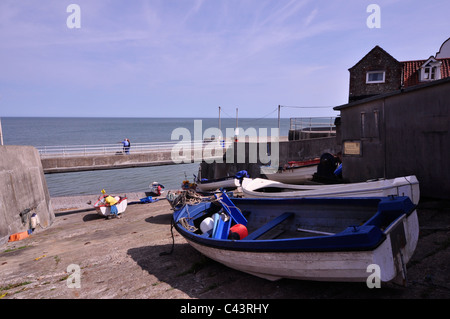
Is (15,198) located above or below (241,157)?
below

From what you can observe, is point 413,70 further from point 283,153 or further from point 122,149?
point 122,149

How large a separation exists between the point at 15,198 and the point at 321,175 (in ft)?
46.1

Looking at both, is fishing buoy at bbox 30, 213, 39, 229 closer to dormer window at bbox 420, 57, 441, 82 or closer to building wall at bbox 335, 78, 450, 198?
building wall at bbox 335, 78, 450, 198

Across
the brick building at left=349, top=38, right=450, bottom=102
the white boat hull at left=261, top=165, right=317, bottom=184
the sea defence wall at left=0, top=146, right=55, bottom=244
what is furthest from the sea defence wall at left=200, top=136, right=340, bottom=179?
the sea defence wall at left=0, top=146, right=55, bottom=244

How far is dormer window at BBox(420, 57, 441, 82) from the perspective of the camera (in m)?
24.8

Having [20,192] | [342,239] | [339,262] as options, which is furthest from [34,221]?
[342,239]

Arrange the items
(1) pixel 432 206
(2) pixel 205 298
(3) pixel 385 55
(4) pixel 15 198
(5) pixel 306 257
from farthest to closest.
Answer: (3) pixel 385 55 → (4) pixel 15 198 → (1) pixel 432 206 → (2) pixel 205 298 → (5) pixel 306 257

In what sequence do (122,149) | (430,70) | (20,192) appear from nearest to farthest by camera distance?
1. (20,192)
2. (122,149)
3. (430,70)

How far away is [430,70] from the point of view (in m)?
25.3

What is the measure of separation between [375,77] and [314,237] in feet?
90.1

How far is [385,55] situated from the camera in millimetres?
27078

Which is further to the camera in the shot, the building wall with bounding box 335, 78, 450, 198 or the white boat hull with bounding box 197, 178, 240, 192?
the white boat hull with bounding box 197, 178, 240, 192

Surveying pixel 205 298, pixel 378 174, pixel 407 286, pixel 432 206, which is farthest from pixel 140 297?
pixel 378 174
